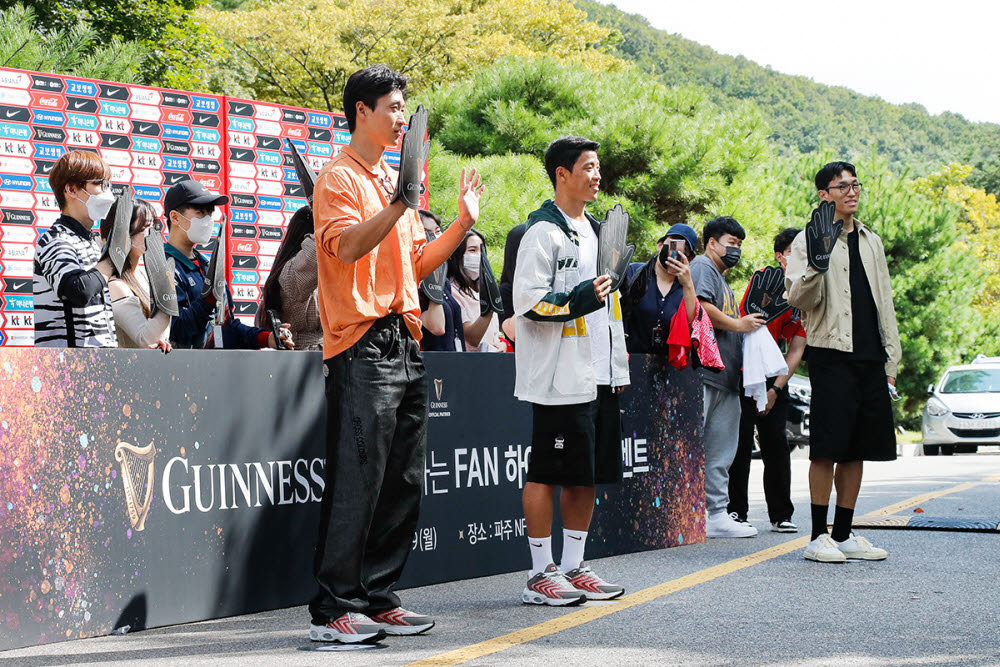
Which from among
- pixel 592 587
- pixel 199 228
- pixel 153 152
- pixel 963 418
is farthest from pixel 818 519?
pixel 963 418

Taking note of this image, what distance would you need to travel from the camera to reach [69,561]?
4492 mm

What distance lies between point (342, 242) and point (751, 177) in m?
20.7

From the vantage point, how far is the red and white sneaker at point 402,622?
15.2 feet

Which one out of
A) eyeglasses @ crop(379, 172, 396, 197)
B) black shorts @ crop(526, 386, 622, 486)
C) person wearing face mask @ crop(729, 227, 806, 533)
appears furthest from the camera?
person wearing face mask @ crop(729, 227, 806, 533)

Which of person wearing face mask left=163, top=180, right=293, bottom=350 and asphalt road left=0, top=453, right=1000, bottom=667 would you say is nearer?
asphalt road left=0, top=453, right=1000, bottom=667

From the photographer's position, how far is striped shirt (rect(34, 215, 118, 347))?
498cm

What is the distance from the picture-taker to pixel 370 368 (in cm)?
447

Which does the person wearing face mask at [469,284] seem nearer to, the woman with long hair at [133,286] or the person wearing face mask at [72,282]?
the woman with long hair at [133,286]

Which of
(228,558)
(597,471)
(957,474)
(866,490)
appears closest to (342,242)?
(228,558)

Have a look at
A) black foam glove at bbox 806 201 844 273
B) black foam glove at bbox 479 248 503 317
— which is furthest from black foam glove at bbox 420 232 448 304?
black foam glove at bbox 806 201 844 273

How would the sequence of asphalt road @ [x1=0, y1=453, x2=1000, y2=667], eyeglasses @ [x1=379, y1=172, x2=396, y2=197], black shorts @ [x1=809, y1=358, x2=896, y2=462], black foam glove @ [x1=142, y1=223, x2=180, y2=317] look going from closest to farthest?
asphalt road @ [x1=0, y1=453, x2=1000, y2=667], eyeglasses @ [x1=379, y1=172, x2=396, y2=197], black foam glove @ [x1=142, y1=223, x2=180, y2=317], black shorts @ [x1=809, y1=358, x2=896, y2=462]

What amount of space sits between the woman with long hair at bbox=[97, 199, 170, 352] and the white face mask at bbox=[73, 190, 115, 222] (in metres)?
0.10

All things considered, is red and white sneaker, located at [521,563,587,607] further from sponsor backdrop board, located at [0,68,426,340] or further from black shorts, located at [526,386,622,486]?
sponsor backdrop board, located at [0,68,426,340]

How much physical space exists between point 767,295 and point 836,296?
5.22 ft
